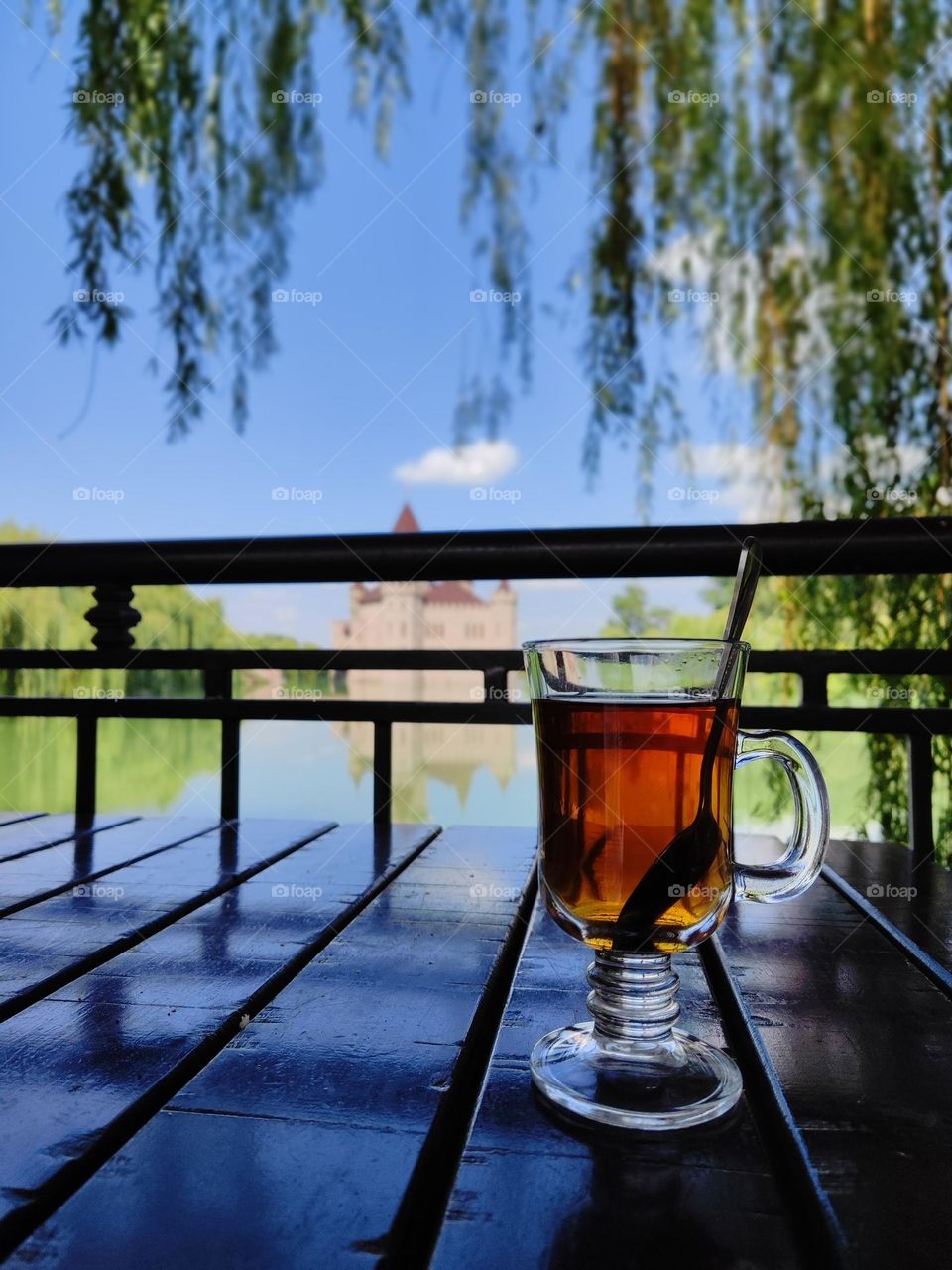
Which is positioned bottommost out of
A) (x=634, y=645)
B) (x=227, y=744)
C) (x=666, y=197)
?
(x=227, y=744)

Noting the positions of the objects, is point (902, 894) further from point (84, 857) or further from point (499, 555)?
point (84, 857)

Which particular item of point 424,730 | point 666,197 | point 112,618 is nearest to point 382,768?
point 112,618

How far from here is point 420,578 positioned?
1294mm

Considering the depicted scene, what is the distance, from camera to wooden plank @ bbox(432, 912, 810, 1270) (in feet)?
0.99

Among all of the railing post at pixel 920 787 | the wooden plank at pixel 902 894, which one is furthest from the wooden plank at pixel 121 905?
the railing post at pixel 920 787

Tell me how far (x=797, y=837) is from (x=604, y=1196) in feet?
0.73

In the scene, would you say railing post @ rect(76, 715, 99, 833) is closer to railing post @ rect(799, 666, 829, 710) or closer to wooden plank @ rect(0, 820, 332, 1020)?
wooden plank @ rect(0, 820, 332, 1020)

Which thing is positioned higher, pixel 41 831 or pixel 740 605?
pixel 740 605

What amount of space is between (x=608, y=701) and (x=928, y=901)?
1.58ft

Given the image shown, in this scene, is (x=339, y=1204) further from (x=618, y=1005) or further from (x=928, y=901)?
(x=928, y=901)

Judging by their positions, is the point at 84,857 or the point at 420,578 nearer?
the point at 84,857

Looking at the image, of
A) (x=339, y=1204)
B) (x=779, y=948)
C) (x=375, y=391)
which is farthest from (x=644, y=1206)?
(x=375, y=391)

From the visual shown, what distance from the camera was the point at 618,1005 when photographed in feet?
1.48

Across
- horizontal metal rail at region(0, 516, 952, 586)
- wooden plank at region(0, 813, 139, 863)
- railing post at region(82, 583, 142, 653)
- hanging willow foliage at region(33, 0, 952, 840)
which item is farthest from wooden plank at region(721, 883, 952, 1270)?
hanging willow foliage at region(33, 0, 952, 840)
